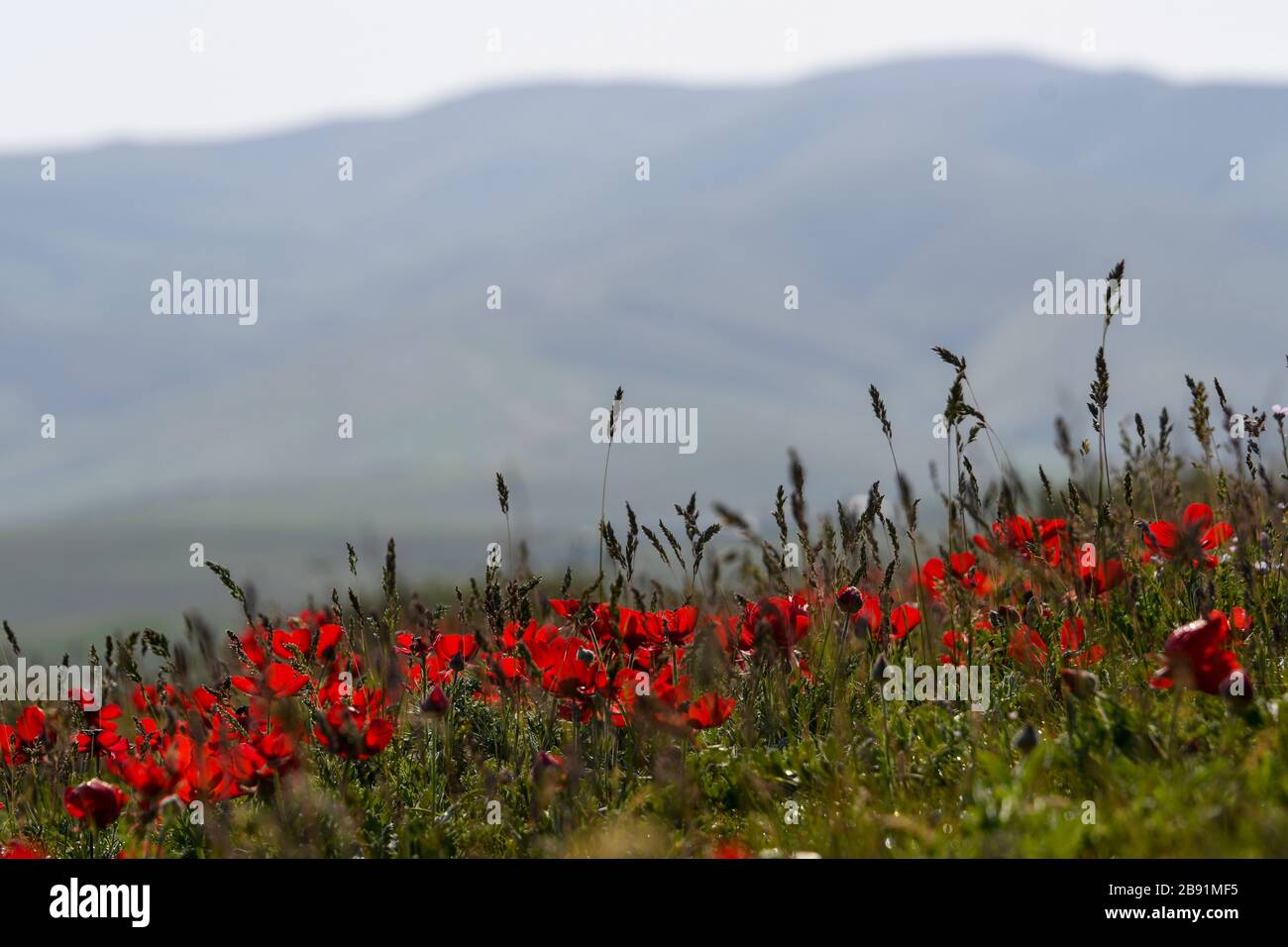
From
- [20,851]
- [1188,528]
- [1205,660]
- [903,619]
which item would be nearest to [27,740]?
[20,851]

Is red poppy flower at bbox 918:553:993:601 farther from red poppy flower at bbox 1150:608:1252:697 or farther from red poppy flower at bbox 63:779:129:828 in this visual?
red poppy flower at bbox 63:779:129:828

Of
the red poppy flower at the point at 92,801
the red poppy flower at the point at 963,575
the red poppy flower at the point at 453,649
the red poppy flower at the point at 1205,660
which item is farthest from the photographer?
the red poppy flower at the point at 963,575

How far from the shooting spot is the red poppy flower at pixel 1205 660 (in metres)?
2.27

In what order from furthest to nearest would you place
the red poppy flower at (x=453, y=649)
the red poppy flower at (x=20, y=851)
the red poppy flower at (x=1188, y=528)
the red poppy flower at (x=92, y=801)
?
the red poppy flower at (x=453, y=649) → the red poppy flower at (x=1188, y=528) → the red poppy flower at (x=92, y=801) → the red poppy flower at (x=20, y=851)

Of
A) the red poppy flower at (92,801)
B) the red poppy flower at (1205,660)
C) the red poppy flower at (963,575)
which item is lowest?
the red poppy flower at (92,801)

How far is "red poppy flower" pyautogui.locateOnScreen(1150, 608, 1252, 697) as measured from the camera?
7.45ft

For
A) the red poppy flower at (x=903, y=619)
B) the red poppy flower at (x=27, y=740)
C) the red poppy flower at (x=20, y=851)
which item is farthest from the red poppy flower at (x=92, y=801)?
the red poppy flower at (x=903, y=619)

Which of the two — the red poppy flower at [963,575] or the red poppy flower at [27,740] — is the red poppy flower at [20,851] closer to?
the red poppy flower at [27,740]

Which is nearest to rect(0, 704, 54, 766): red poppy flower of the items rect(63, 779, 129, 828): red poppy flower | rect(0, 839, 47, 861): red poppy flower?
rect(0, 839, 47, 861): red poppy flower

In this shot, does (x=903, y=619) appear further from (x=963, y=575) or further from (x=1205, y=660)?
(x=1205, y=660)

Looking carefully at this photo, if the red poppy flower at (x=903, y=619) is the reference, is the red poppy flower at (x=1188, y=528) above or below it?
above

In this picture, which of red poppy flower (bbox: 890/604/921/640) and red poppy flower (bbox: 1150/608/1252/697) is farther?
red poppy flower (bbox: 890/604/921/640)
